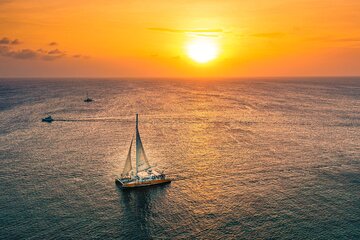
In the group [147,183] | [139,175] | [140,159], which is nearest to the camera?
[147,183]

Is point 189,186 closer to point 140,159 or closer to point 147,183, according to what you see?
point 147,183

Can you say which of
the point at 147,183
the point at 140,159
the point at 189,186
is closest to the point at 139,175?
the point at 147,183

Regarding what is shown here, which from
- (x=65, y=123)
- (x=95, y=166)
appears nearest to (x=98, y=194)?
(x=95, y=166)

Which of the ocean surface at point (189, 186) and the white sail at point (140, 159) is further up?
the white sail at point (140, 159)

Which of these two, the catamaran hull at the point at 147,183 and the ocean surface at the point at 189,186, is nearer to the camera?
the ocean surface at the point at 189,186

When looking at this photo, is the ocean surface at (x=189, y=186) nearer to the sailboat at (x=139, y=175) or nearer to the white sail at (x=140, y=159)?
the sailboat at (x=139, y=175)

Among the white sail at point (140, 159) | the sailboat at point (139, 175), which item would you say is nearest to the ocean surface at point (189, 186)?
the sailboat at point (139, 175)

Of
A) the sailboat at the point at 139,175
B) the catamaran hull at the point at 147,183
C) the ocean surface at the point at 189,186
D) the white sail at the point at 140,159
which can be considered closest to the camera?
the ocean surface at the point at 189,186

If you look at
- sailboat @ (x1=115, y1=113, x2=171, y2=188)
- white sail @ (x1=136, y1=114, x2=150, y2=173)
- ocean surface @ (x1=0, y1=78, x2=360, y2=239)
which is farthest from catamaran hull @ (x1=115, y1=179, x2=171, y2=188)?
white sail @ (x1=136, y1=114, x2=150, y2=173)

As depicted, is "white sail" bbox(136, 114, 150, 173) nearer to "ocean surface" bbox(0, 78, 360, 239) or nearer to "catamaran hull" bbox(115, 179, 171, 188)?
"catamaran hull" bbox(115, 179, 171, 188)
